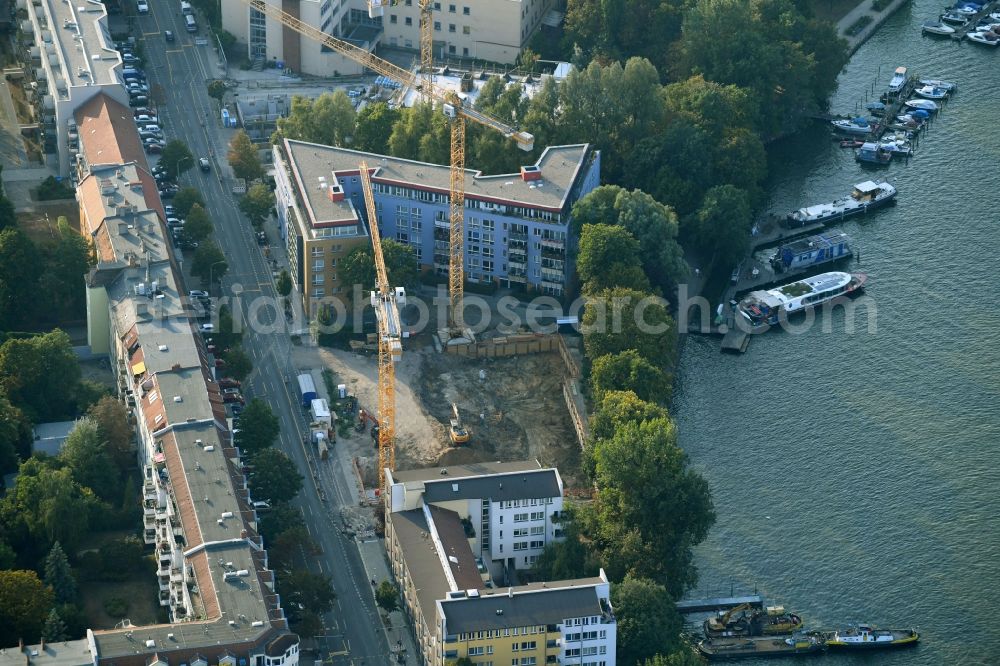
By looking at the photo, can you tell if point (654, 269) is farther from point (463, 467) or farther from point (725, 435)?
point (463, 467)

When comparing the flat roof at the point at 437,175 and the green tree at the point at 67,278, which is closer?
the green tree at the point at 67,278

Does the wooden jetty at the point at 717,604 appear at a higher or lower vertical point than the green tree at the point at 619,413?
lower

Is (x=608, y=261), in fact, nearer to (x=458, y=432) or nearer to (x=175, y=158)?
(x=458, y=432)

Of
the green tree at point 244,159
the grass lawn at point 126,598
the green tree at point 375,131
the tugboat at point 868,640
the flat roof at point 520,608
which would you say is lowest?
the tugboat at point 868,640

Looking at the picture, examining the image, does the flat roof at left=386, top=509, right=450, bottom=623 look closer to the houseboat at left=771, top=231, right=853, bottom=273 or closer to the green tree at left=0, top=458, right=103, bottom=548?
the green tree at left=0, top=458, right=103, bottom=548

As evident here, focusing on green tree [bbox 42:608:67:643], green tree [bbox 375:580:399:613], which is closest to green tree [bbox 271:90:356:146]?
green tree [bbox 375:580:399:613]

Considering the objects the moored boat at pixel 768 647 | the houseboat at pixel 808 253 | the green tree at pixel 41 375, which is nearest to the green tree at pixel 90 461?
the green tree at pixel 41 375

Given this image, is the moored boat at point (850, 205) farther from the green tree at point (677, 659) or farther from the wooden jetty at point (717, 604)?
the green tree at point (677, 659)
